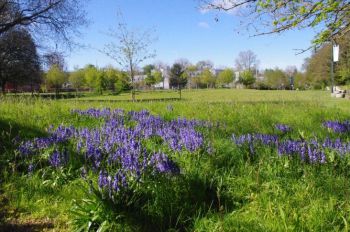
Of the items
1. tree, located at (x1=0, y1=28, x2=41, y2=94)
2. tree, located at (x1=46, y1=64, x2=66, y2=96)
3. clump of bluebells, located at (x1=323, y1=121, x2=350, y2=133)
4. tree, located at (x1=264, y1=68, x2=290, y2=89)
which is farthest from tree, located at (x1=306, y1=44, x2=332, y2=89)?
clump of bluebells, located at (x1=323, y1=121, x2=350, y2=133)

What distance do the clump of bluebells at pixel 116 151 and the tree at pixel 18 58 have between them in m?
29.6

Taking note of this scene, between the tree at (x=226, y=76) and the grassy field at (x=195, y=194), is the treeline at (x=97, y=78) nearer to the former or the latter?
the tree at (x=226, y=76)

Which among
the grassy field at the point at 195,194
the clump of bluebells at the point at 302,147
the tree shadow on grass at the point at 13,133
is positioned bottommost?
the grassy field at the point at 195,194

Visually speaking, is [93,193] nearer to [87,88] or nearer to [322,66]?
[322,66]

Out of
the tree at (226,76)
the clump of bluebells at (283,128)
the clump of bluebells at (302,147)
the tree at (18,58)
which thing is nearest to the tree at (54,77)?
the tree at (18,58)

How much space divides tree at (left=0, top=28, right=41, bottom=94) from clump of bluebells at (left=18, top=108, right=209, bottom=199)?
29611 mm

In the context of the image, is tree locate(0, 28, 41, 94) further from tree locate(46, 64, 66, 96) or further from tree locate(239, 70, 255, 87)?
tree locate(239, 70, 255, 87)

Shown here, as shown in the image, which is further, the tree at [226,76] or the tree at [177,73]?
the tree at [226,76]

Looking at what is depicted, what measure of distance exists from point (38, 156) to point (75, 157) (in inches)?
19.5

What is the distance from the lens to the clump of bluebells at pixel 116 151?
3.22m

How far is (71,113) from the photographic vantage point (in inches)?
306

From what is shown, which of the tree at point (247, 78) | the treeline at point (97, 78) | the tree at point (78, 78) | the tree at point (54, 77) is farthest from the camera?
the tree at point (247, 78)

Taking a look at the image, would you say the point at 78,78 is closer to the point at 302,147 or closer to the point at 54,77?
the point at 54,77

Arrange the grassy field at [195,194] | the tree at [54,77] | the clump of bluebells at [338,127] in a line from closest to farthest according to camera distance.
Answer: the grassy field at [195,194] < the clump of bluebells at [338,127] < the tree at [54,77]
